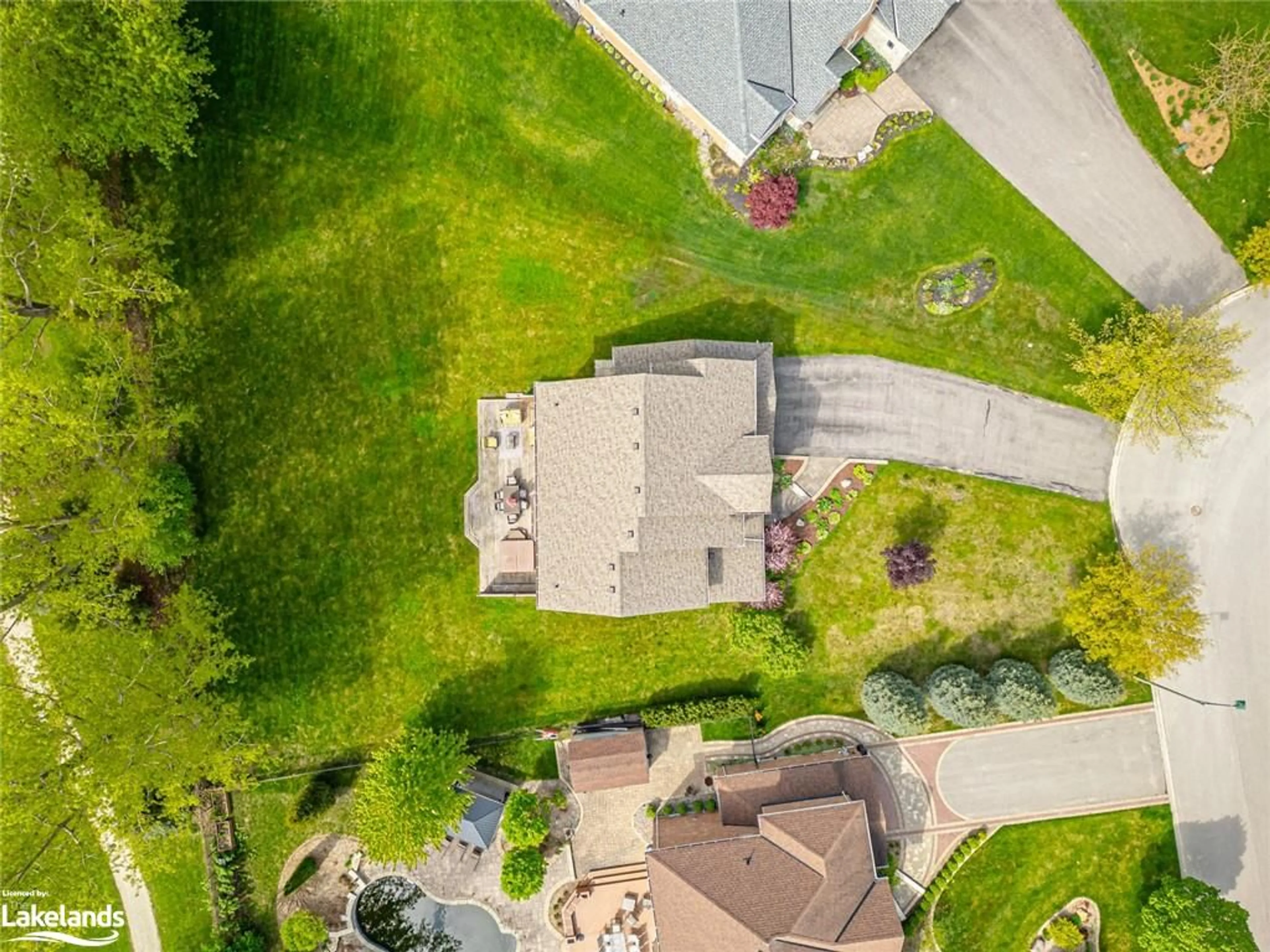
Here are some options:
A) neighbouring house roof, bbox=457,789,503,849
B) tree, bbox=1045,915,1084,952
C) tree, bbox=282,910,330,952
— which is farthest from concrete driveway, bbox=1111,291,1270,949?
tree, bbox=282,910,330,952

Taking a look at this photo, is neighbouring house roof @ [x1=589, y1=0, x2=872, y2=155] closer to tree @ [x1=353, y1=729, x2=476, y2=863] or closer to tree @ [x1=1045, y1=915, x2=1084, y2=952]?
tree @ [x1=353, y1=729, x2=476, y2=863]

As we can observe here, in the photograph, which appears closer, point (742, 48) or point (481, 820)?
point (742, 48)

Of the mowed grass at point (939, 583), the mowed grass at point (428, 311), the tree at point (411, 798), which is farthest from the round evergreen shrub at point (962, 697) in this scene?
the tree at point (411, 798)

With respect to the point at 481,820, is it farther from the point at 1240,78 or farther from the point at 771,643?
the point at 1240,78

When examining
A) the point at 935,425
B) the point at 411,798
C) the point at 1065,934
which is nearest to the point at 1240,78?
the point at 935,425

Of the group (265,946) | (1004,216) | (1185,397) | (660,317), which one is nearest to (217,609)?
(265,946)

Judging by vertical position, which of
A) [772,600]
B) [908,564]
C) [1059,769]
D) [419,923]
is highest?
[908,564]

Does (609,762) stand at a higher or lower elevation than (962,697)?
lower
